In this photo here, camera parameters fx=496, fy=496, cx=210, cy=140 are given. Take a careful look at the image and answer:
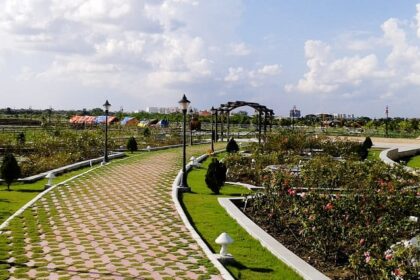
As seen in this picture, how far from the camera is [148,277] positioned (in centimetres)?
643

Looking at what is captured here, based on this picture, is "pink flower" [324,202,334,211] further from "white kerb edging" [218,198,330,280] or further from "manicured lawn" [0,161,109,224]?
"manicured lawn" [0,161,109,224]

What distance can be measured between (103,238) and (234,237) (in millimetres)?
2229

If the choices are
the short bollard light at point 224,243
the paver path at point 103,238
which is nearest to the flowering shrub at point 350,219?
the short bollard light at point 224,243

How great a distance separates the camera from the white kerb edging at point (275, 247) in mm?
6477

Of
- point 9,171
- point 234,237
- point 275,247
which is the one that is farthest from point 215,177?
point 9,171

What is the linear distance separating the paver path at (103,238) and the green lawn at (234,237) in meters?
0.42

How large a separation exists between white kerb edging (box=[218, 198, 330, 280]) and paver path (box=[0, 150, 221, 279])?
110 cm

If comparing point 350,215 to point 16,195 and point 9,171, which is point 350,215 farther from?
point 9,171

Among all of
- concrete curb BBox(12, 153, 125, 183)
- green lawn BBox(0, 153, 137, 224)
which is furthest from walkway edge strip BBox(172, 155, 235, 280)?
concrete curb BBox(12, 153, 125, 183)

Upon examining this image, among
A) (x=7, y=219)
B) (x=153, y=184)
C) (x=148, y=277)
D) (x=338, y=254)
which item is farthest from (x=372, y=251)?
(x=153, y=184)

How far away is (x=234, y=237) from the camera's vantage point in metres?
8.58

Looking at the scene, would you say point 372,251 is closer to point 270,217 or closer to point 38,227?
point 270,217

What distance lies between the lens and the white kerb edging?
6477 millimetres

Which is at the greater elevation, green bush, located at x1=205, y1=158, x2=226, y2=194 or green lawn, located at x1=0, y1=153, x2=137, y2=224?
green bush, located at x1=205, y1=158, x2=226, y2=194
